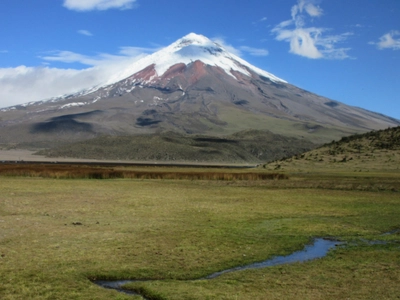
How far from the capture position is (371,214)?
28000mm

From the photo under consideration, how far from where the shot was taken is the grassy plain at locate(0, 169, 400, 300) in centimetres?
1275

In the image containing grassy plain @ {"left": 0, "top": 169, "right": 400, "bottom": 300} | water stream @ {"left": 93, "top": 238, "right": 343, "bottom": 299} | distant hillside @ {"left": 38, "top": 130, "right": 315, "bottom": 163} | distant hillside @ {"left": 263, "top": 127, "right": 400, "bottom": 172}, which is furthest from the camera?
distant hillside @ {"left": 38, "top": 130, "right": 315, "bottom": 163}

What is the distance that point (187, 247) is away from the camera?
17547mm

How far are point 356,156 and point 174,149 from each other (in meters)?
80.6

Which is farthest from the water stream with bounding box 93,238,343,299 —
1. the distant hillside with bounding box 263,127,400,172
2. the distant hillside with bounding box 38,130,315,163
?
the distant hillside with bounding box 38,130,315,163

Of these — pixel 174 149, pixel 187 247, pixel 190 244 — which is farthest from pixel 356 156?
pixel 174 149

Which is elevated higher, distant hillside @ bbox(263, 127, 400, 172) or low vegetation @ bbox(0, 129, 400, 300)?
distant hillside @ bbox(263, 127, 400, 172)

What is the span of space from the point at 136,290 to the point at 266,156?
157 metres

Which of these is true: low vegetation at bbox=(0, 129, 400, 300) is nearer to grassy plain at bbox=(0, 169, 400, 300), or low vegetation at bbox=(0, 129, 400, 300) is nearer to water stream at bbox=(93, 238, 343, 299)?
grassy plain at bbox=(0, 169, 400, 300)

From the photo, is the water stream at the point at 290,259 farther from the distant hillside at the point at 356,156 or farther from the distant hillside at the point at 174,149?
the distant hillside at the point at 174,149

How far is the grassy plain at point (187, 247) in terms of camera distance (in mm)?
12750

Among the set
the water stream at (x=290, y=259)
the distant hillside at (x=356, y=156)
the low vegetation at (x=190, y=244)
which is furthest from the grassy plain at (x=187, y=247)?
the distant hillside at (x=356, y=156)

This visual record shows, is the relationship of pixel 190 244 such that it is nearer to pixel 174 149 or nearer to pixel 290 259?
pixel 290 259

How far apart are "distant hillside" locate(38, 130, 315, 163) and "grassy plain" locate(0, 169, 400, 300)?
11757 centimetres
